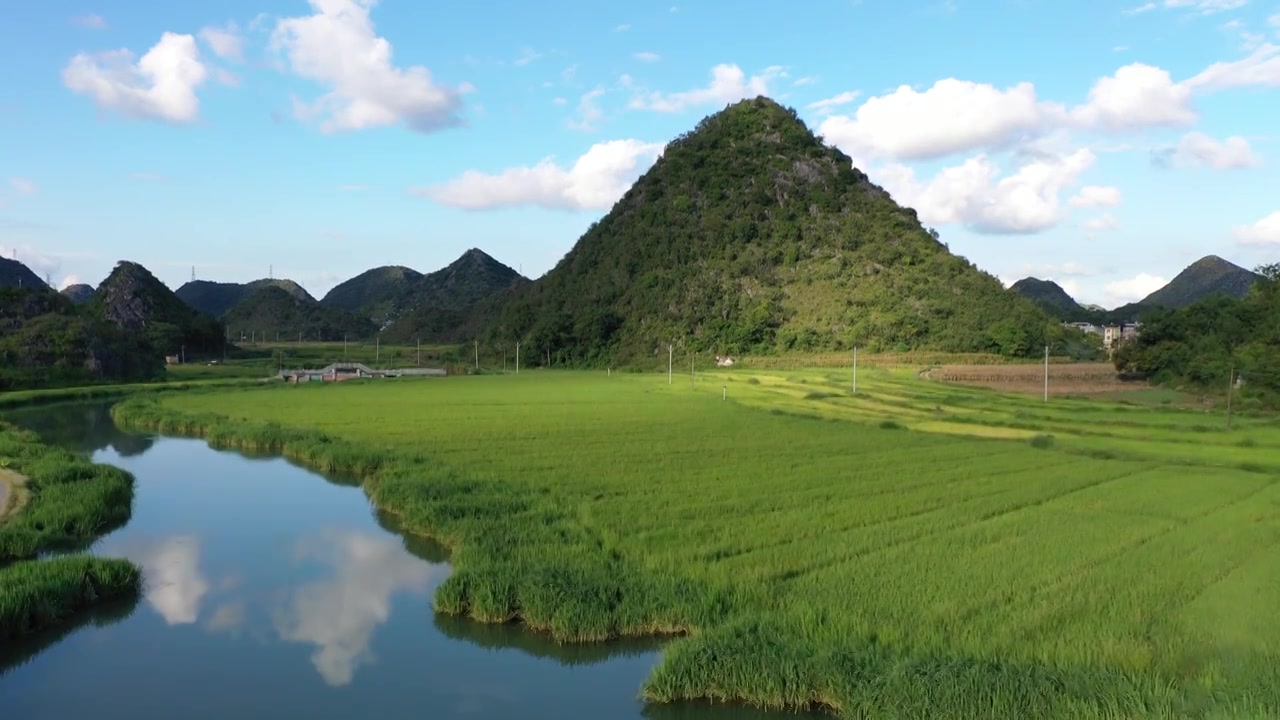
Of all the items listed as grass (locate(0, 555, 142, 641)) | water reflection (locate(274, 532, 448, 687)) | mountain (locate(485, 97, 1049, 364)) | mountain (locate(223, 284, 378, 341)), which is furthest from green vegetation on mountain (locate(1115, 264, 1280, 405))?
mountain (locate(223, 284, 378, 341))

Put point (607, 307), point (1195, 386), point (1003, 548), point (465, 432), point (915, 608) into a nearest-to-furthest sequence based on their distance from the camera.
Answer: point (915, 608)
point (1003, 548)
point (465, 432)
point (1195, 386)
point (607, 307)

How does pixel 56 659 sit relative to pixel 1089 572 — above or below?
below

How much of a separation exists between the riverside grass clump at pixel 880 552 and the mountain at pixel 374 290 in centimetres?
13081

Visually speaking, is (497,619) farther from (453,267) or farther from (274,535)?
(453,267)

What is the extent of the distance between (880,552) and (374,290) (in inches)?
6417

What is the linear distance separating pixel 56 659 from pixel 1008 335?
52.6 meters

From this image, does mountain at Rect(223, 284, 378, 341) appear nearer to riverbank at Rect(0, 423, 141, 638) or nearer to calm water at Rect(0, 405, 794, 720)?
riverbank at Rect(0, 423, 141, 638)

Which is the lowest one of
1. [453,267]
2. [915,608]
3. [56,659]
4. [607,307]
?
[56,659]

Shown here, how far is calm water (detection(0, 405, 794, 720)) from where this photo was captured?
679 centimetres

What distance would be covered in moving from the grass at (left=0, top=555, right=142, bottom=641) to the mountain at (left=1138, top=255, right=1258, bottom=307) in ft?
455

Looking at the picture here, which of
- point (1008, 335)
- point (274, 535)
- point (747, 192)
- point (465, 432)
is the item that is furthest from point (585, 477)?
point (747, 192)

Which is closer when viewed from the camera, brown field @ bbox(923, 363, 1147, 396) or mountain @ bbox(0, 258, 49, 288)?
brown field @ bbox(923, 363, 1147, 396)

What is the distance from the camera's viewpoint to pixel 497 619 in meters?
8.21

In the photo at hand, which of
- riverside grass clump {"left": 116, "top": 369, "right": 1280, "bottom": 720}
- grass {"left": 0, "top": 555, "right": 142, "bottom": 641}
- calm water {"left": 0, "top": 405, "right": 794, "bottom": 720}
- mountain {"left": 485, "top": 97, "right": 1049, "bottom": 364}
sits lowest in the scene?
calm water {"left": 0, "top": 405, "right": 794, "bottom": 720}
